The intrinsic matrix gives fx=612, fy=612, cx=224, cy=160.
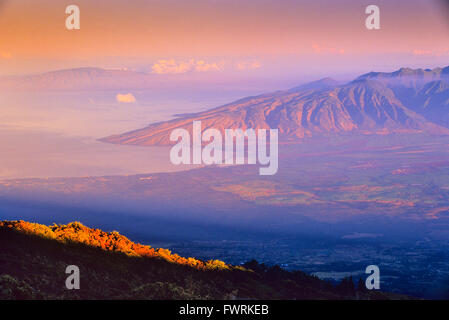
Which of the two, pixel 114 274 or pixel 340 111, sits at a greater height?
pixel 340 111

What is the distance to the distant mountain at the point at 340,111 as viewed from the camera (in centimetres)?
12388

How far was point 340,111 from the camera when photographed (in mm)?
144375

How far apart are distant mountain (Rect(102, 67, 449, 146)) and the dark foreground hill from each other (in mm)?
102564

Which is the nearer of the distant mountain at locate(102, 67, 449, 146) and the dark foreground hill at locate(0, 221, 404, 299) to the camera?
the dark foreground hill at locate(0, 221, 404, 299)

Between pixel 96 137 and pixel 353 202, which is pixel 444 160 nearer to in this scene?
pixel 353 202

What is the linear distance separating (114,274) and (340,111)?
460 ft

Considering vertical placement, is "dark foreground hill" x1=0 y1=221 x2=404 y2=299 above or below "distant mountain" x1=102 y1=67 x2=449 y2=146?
below

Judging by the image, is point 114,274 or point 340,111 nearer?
point 114,274

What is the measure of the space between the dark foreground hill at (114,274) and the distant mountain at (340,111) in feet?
336

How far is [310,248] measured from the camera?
35969 millimetres

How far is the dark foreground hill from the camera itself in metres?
7.21

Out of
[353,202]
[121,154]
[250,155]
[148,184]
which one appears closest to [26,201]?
[148,184]

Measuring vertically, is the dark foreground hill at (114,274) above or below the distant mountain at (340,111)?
below

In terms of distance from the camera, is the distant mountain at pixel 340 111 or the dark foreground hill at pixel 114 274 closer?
the dark foreground hill at pixel 114 274
